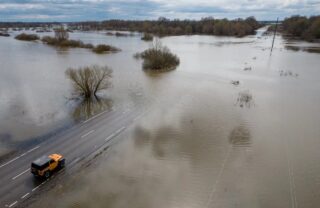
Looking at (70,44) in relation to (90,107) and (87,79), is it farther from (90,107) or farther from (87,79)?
(90,107)

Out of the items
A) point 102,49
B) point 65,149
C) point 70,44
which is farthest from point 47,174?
point 70,44

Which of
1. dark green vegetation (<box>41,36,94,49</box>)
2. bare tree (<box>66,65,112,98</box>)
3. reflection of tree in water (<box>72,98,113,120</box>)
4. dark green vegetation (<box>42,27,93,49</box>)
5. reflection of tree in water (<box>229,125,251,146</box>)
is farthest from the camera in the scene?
dark green vegetation (<box>42,27,93,49</box>)

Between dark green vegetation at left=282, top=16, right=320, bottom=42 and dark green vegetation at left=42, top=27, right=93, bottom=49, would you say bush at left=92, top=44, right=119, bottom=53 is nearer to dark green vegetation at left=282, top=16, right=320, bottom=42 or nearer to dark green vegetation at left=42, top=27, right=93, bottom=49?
dark green vegetation at left=42, top=27, right=93, bottom=49

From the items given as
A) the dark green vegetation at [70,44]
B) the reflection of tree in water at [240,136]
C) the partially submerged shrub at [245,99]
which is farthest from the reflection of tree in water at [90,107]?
the dark green vegetation at [70,44]

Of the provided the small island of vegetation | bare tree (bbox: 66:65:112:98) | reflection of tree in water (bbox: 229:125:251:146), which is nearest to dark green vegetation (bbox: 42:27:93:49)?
bare tree (bbox: 66:65:112:98)

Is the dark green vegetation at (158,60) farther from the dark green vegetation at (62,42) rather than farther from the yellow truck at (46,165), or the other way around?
the yellow truck at (46,165)

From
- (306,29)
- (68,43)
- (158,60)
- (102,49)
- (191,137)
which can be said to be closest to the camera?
(191,137)
